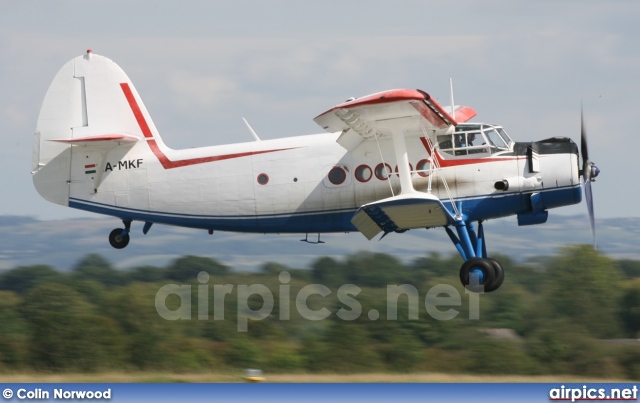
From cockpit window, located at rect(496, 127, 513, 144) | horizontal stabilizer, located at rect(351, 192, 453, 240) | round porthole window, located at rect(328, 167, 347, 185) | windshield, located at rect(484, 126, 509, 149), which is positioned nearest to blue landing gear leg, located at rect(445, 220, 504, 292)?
horizontal stabilizer, located at rect(351, 192, 453, 240)

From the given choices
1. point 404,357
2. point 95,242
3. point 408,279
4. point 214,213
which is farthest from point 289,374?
point 95,242

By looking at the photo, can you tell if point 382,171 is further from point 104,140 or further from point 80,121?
point 80,121

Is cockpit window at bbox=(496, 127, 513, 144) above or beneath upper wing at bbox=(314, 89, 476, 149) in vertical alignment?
beneath

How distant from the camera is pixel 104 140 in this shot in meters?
17.9

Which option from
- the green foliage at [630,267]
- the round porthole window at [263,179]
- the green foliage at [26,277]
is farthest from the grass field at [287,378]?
the green foliage at [630,267]

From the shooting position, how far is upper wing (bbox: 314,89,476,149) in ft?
49.1

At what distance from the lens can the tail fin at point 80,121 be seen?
18125 millimetres

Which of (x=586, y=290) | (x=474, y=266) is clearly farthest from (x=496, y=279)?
(x=586, y=290)

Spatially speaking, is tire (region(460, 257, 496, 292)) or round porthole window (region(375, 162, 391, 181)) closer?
tire (region(460, 257, 496, 292))

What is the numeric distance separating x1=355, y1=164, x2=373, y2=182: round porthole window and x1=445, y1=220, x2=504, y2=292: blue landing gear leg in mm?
1502

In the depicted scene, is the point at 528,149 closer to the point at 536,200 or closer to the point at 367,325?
the point at 536,200

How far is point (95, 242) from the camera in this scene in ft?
163

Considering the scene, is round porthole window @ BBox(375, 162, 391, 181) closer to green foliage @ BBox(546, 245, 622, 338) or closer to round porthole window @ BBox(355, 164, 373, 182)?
round porthole window @ BBox(355, 164, 373, 182)

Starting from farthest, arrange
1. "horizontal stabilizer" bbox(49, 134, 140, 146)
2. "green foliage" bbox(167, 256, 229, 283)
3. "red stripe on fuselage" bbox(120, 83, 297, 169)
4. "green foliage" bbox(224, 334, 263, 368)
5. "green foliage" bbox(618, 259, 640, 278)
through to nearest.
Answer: "green foliage" bbox(618, 259, 640, 278), "green foliage" bbox(167, 256, 229, 283), "green foliage" bbox(224, 334, 263, 368), "horizontal stabilizer" bbox(49, 134, 140, 146), "red stripe on fuselage" bbox(120, 83, 297, 169)
